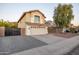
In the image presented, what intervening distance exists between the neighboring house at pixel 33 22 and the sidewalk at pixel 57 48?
1.33ft

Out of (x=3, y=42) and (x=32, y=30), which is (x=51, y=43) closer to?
(x=32, y=30)

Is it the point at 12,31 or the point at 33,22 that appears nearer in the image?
the point at 12,31

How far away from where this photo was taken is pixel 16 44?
431 centimetres

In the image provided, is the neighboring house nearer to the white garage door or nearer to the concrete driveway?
the white garage door

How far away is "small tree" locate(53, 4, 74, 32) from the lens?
4.50 m

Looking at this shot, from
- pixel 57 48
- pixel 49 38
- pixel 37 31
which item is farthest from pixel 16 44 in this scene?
pixel 57 48

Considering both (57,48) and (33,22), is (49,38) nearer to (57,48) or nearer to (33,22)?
(57,48)

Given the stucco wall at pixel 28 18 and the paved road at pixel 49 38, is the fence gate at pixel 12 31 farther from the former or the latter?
the paved road at pixel 49 38

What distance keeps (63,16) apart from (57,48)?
78 cm

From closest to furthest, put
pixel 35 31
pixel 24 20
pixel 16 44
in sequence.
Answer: pixel 16 44 < pixel 24 20 < pixel 35 31

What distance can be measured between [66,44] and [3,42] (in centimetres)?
141

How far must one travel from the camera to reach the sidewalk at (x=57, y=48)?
4.20 meters

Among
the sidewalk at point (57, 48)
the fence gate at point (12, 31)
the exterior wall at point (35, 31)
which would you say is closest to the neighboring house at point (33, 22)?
the exterior wall at point (35, 31)

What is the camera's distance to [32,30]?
454 centimetres
